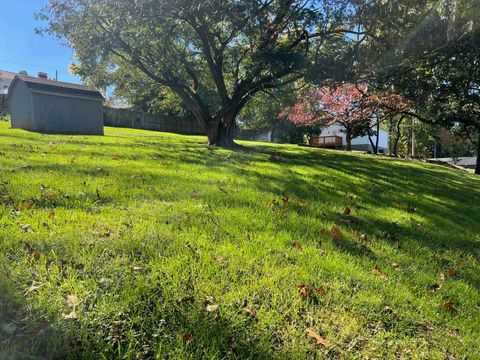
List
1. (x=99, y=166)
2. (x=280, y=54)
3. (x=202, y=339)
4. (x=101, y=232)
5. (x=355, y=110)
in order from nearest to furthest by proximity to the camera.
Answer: (x=202, y=339) < (x=101, y=232) < (x=99, y=166) < (x=280, y=54) < (x=355, y=110)

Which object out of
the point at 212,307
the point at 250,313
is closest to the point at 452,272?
the point at 250,313

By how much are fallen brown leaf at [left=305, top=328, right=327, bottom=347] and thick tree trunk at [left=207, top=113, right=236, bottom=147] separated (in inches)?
467

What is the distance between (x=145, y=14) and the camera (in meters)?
9.58

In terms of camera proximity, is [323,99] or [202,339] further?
[323,99]

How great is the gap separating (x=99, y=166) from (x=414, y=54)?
9.18 m

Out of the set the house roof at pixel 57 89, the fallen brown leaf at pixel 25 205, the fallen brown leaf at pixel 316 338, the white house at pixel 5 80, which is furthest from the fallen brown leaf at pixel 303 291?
the white house at pixel 5 80

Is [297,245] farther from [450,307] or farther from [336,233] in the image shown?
[450,307]

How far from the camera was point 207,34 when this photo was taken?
12.3 meters

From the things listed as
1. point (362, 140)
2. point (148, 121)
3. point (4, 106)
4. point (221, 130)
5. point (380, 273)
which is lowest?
point (380, 273)

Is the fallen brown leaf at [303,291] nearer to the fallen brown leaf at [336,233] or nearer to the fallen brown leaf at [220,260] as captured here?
the fallen brown leaf at [220,260]

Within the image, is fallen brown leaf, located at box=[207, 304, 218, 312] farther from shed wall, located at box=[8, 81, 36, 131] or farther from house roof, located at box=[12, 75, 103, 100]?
house roof, located at box=[12, 75, 103, 100]

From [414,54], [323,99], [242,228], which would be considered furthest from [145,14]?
[323,99]

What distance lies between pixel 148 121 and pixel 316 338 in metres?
30.5

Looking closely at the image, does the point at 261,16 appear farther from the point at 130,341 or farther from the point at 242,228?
the point at 130,341
